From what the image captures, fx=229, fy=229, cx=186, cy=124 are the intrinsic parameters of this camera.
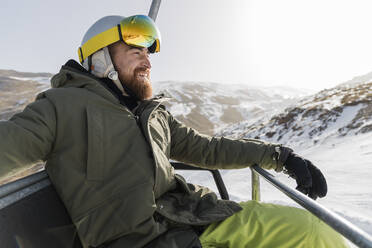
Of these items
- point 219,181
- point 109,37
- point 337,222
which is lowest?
point 219,181

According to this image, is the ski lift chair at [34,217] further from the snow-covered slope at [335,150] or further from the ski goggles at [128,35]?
the snow-covered slope at [335,150]

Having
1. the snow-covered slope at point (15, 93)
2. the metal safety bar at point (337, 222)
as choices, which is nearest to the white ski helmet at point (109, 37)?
the metal safety bar at point (337, 222)

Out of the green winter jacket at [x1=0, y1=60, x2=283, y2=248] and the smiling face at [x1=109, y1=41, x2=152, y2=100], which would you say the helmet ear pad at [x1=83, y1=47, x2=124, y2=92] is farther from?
→ the green winter jacket at [x1=0, y1=60, x2=283, y2=248]

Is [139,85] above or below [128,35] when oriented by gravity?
below

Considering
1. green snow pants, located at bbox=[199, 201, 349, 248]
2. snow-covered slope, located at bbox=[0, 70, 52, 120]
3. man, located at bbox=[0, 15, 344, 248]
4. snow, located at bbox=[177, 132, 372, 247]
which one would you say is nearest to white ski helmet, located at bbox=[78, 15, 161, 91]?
man, located at bbox=[0, 15, 344, 248]

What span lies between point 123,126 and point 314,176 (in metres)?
1.42

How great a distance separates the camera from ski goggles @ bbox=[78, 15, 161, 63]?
185 cm

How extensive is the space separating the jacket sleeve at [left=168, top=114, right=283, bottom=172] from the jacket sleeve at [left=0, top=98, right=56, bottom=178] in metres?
1.02

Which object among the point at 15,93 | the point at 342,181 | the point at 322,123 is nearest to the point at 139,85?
the point at 342,181

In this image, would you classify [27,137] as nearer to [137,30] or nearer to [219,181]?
[137,30]

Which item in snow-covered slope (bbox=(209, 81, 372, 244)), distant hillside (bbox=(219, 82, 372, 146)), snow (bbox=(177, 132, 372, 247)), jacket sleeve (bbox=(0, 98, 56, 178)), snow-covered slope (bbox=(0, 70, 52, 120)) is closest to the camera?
jacket sleeve (bbox=(0, 98, 56, 178))

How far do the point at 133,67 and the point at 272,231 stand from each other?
154cm

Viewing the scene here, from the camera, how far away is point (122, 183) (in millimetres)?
1221

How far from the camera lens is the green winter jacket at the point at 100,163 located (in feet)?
3.73
